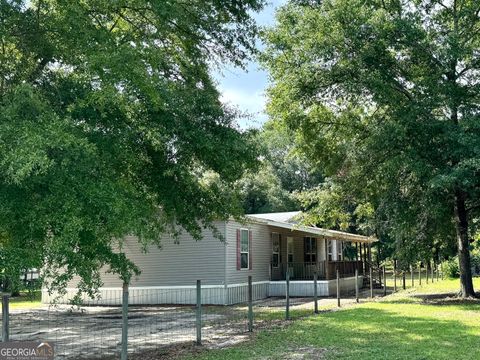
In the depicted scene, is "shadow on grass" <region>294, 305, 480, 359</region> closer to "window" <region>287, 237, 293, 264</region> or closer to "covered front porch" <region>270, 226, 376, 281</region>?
"covered front porch" <region>270, 226, 376, 281</region>

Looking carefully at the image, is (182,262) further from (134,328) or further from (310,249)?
(310,249)

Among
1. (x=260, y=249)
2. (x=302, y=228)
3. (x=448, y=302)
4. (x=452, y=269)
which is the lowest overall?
(x=448, y=302)

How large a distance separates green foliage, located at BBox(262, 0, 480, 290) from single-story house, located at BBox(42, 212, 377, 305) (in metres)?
3.88

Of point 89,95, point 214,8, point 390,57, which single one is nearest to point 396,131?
point 390,57

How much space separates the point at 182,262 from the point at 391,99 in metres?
10.3

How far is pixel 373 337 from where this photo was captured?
10523 mm

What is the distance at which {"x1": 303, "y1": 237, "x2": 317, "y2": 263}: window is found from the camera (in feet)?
91.3

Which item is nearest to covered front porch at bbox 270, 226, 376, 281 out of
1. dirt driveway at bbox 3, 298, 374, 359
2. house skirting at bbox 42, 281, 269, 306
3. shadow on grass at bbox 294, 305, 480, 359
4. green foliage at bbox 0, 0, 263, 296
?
house skirting at bbox 42, 281, 269, 306

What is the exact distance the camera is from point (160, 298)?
21797 mm

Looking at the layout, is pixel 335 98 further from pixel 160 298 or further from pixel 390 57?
pixel 160 298

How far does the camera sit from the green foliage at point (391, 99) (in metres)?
16.5

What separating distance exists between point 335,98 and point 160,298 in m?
10.7

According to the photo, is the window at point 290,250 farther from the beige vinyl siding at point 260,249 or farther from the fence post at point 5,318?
the fence post at point 5,318

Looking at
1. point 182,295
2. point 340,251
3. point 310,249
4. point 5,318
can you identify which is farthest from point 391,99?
point 340,251
